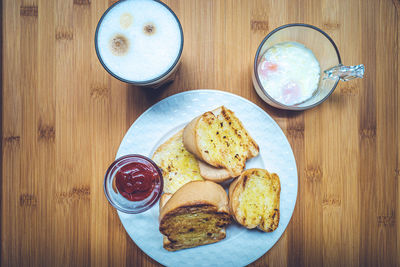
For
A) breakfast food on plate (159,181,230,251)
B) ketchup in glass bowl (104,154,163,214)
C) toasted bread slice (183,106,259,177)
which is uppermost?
toasted bread slice (183,106,259,177)

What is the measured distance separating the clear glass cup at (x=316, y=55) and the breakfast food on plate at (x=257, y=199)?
0.85 feet

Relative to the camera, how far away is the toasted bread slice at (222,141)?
0.78m

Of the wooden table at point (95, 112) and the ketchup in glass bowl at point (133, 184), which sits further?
the wooden table at point (95, 112)

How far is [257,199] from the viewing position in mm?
847

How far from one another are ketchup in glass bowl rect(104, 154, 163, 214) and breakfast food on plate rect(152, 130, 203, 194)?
0.07m

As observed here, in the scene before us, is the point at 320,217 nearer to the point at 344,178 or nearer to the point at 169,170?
the point at 344,178

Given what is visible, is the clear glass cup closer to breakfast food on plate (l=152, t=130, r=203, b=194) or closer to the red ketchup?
breakfast food on plate (l=152, t=130, r=203, b=194)

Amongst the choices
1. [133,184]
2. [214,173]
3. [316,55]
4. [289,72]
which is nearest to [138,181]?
[133,184]

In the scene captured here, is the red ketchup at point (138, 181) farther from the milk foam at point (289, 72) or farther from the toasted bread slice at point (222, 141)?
the milk foam at point (289, 72)

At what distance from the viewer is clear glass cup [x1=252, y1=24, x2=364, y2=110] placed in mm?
784

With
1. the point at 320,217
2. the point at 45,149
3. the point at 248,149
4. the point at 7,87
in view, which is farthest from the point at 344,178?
the point at 7,87

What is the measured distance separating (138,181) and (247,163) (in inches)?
15.3

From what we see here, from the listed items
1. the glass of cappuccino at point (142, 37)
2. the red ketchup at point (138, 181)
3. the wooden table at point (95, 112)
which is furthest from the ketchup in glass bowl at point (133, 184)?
the glass of cappuccino at point (142, 37)

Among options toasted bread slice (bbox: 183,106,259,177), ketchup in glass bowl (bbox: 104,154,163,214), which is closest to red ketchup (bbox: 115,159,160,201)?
ketchup in glass bowl (bbox: 104,154,163,214)
